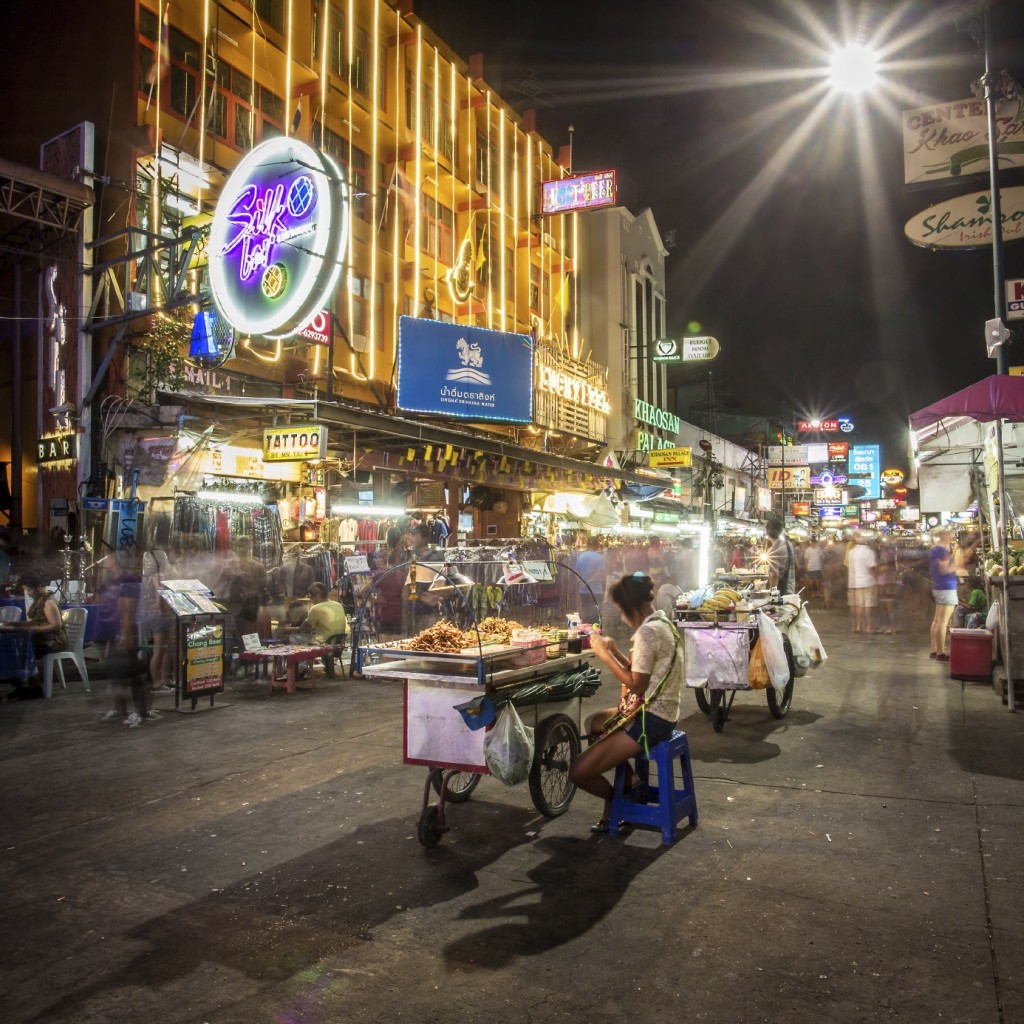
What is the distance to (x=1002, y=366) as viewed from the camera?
10.6 m

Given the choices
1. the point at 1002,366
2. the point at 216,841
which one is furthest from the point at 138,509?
the point at 1002,366

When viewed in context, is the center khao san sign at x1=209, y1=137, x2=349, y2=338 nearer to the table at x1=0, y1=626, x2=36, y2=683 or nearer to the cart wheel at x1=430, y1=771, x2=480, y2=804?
the table at x1=0, y1=626, x2=36, y2=683

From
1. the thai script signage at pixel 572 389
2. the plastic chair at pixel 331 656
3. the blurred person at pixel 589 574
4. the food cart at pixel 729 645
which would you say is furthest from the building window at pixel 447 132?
the food cart at pixel 729 645

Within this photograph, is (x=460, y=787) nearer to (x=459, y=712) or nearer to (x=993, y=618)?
(x=459, y=712)

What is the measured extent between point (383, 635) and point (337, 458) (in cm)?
512

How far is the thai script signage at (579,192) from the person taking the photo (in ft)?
81.9

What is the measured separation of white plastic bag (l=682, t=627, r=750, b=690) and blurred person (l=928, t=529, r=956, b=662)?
6634mm

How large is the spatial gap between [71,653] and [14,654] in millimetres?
987

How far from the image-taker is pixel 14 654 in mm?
10414

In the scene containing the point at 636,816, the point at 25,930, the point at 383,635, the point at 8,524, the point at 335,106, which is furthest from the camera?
the point at 335,106

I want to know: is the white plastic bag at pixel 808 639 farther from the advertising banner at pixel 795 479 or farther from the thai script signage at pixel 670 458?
the advertising banner at pixel 795 479

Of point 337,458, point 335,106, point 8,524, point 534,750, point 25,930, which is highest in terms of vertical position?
point 335,106

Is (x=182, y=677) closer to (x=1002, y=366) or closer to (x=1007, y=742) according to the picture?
(x=1007, y=742)

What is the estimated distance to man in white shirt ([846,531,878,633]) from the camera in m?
17.0
